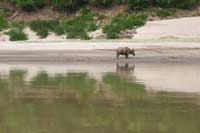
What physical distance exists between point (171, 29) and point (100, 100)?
17105 millimetres

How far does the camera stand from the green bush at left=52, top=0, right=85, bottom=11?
120ft

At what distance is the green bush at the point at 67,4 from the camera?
3666 cm

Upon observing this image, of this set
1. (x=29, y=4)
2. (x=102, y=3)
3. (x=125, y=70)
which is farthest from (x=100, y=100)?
(x=29, y=4)

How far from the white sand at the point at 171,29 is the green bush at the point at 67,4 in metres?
6.03

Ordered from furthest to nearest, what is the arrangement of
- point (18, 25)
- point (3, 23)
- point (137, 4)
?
point (137, 4) < point (3, 23) < point (18, 25)

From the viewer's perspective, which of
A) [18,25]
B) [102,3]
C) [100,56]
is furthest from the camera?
[102,3]

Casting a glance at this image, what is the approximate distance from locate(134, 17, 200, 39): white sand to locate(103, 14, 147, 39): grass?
0.45 metres

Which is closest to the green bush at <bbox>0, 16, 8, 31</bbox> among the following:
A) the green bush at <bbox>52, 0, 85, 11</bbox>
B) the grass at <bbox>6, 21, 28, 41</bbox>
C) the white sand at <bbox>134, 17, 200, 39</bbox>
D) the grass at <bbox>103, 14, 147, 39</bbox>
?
the grass at <bbox>6, 21, 28, 41</bbox>

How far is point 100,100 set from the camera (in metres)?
13.2

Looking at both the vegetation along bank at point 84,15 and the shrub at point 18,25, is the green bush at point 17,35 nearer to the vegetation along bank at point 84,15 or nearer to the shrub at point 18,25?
the vegetation along bank at point 84,15

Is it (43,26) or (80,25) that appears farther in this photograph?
(43,26)

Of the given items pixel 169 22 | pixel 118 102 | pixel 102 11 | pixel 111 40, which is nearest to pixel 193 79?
pixel 118 102

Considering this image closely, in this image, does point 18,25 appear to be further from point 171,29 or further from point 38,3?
point 171,29

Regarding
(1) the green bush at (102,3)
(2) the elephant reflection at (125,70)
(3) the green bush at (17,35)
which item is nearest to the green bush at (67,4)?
(1) the green bush at (102,3)
